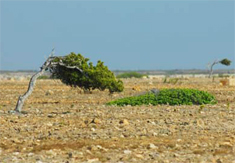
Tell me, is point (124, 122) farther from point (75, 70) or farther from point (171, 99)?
point (171, 99)

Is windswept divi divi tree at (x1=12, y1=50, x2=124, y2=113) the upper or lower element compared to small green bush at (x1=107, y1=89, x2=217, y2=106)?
upper

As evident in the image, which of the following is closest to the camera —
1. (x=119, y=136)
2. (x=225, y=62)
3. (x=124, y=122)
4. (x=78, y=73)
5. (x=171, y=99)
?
(x=119, y=136)

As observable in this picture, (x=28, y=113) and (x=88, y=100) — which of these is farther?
(x=88, y=100)

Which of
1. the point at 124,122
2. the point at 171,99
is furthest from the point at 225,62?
the point at 124,122

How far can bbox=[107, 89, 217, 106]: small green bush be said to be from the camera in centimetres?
→ 2106

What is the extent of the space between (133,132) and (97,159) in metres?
3.01

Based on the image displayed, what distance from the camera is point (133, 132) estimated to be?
43.3 ft

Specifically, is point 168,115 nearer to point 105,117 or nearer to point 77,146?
point 105,117

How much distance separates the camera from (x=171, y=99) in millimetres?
21562

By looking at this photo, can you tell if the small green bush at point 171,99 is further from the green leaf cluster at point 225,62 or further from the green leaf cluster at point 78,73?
the green leaf cluster at point 225,62

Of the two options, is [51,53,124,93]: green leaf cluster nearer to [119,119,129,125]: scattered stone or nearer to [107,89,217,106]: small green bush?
[107,89,217,106]: small green bush

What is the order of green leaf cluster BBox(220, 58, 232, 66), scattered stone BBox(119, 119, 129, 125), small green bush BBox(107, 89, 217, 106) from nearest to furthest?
scattered stone BBox(119, 119, 129, 125), small green bush BBox(107, 89, 217, 106), green leaf cluster BBox(220, 58, 232, 66)

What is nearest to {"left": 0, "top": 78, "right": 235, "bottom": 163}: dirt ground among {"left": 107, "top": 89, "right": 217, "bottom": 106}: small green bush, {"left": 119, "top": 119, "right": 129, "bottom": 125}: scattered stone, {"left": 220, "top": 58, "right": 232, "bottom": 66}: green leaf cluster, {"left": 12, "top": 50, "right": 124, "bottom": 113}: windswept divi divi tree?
{"left": 119, "top": 119, "right": 129, "bottom": 125}: scattered stone

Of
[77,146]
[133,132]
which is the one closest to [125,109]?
[133,132]
